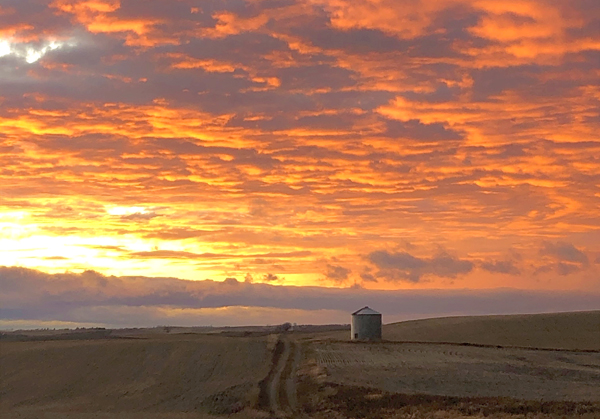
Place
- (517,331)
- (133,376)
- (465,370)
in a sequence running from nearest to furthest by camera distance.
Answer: (465,370)
(133,376)
(517,331)

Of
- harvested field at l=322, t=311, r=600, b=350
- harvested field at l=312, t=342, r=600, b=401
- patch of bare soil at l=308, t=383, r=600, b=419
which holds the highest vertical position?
harvested field at l=322, t=311, r=600, b=350

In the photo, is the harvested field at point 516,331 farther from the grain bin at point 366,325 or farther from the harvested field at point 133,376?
the harvested field at point 133,376

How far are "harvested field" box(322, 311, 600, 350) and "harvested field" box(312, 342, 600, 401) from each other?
15211 millimetres

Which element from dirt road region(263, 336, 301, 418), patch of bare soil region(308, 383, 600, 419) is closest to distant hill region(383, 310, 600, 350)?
dirt road region(263, 336, 301, 418)

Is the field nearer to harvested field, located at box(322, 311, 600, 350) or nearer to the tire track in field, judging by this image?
the tire track in field

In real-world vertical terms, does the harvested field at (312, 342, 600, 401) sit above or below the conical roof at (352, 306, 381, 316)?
below

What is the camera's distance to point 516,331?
4643 inches

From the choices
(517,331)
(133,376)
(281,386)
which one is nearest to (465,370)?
(281,386)

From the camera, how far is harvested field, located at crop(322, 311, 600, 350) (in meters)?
108

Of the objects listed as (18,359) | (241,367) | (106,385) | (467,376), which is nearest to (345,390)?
(467,376)

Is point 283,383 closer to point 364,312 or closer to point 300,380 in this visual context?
point 300,380

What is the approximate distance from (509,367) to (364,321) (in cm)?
3847

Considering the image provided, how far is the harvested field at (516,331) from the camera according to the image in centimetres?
10819

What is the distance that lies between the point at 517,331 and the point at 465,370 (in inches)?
2142
